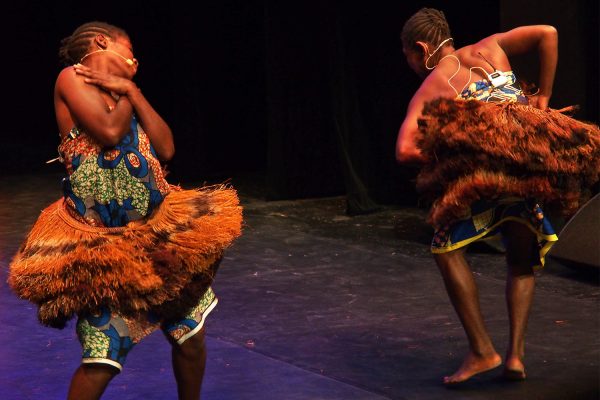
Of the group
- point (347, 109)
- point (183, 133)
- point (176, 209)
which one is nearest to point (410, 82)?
point (347, 109)

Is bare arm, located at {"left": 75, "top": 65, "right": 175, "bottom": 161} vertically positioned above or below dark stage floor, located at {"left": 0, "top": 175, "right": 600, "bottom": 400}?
above

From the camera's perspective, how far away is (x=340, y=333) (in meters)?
5.48

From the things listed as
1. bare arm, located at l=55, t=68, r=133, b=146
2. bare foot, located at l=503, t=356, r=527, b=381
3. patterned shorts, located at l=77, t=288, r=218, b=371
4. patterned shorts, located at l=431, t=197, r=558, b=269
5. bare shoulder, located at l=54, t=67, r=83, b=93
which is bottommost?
bare foot, located at l=503, t=356, r=527, b=381

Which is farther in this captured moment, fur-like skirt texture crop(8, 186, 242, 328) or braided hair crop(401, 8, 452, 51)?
braided hair crop(401, 8, 452, 51)

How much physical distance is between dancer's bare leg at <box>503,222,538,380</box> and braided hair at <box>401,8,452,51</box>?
0.83 meters

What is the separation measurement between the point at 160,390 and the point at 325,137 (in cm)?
559

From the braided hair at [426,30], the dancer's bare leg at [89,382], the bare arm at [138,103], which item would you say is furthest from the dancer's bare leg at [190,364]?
the braided hair at [426,30]

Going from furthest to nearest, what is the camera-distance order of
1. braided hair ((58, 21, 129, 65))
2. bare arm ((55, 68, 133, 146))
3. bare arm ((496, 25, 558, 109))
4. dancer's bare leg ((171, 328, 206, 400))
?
bare arm ((496, 25, 558, 109)) < dancer's bare leg ((171, 328, 206, 400)) < braided hair ((58, 21, 129, 65)) < bare arm ((55, 68, 133, 146))

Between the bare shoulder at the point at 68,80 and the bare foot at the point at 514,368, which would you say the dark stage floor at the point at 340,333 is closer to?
the bare foot at the point at 514,368

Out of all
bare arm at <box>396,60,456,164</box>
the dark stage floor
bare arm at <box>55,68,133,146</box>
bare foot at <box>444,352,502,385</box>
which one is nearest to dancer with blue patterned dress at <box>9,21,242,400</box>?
bare arm at <box>55,68,133,146</box>

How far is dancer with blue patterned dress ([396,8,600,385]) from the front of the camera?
4367mm

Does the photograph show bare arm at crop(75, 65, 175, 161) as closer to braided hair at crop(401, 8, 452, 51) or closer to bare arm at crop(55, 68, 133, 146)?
bare arm at crop(55, 68, 133, 146)

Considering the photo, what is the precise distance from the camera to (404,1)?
9.23 m

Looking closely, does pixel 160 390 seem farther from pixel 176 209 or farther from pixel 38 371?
pixel 176 209
